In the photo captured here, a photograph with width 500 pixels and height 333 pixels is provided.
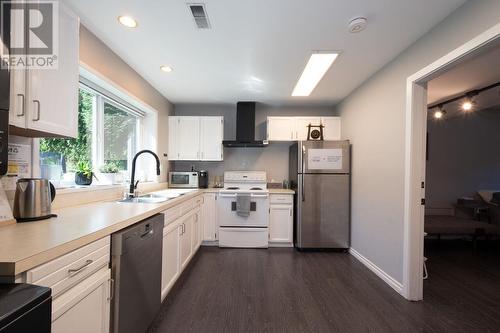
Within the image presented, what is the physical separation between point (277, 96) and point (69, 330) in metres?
3.31

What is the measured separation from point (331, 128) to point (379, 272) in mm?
2206

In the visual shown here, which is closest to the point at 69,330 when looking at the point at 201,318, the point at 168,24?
the point at 201,318

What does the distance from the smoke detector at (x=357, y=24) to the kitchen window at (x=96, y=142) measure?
95.7 inches

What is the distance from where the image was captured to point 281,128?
3.68m

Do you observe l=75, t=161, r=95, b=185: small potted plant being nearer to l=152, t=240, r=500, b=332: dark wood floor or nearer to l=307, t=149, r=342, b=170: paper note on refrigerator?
l=152, t=240, r=500, b=332: dark wood floor

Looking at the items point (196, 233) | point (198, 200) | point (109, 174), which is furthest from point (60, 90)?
point (196, 233)

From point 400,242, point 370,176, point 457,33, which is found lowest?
point 400,242

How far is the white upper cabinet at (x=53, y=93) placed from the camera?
1.12m

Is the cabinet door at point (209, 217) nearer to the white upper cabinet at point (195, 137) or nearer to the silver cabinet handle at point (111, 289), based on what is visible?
the white upper cabinet at point (195, 137)

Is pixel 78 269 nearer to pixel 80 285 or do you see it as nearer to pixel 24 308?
pixel 80 285

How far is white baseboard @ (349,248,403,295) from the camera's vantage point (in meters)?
2.13

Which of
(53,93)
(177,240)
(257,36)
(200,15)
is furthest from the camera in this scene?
(177,240)

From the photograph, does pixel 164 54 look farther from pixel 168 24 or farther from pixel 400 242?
pixel 400 242

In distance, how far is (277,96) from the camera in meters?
3.41
